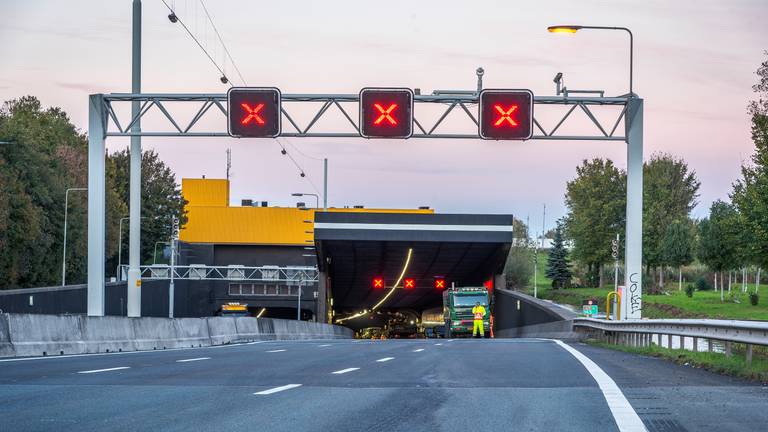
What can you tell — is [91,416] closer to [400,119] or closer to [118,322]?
[118,322]

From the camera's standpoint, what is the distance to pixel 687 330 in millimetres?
21625

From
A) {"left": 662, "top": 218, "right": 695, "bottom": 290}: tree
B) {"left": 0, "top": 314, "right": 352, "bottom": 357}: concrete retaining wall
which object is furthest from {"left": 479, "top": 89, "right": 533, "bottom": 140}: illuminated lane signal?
{"left": 662, "top": 218, "right": 695, "bottom": 290}: tree

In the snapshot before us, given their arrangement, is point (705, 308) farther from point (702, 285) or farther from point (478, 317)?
point (702, 285)

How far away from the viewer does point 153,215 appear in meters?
115

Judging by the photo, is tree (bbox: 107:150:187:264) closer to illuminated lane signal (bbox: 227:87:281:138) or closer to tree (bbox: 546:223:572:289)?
tree (bbox: 546:223:572:289)

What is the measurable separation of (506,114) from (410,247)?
A: 43.5 meters

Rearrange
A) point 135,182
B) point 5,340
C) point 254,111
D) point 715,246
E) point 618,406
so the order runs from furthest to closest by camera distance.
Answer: point 715,246, point 135,182, point 254,111, point 5,340, point 618,406

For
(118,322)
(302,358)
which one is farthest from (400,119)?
(302,358)

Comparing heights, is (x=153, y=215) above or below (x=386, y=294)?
above

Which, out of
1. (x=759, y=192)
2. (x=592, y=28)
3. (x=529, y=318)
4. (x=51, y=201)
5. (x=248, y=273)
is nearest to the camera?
(x=592, y=28)

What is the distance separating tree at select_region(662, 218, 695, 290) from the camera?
88.8 meters

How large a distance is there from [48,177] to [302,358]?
6530 centimetres

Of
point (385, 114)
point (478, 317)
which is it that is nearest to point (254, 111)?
point (385, 114)

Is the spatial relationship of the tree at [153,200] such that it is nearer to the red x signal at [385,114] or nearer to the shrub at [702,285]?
the shrub at [702,285]
